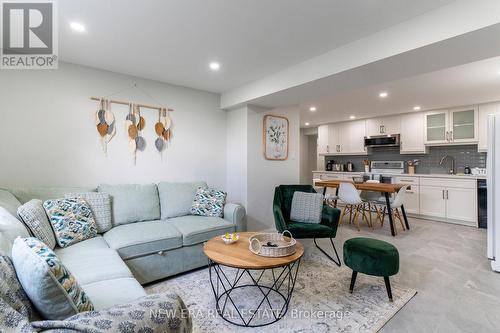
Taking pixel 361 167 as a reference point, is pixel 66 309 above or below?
below

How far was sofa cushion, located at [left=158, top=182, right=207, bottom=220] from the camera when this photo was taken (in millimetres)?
3035

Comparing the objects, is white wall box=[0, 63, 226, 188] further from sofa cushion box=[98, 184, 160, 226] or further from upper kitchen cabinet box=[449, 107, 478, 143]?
upper kitchen cabinet box=[449, 107, 478, 143]

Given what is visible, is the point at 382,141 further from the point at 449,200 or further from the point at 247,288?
the point at 247,288

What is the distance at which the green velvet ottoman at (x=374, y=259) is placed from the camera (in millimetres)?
1990

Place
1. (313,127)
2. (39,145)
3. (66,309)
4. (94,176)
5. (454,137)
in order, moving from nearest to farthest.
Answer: (66,309)
(39,145)
(94,176)
(454,137)
(313,127)

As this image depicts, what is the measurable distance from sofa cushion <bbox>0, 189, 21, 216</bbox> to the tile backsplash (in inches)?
259

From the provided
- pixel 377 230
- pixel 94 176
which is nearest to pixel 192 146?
pixel 94 176

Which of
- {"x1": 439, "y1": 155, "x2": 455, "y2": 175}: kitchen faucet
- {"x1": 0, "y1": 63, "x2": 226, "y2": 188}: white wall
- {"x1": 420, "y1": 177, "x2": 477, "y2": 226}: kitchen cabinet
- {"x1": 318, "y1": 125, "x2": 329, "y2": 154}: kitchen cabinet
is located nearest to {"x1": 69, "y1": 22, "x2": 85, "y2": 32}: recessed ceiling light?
{"x1": 0, "y1": 63, "x2": 226, "y2": 188}: white wall

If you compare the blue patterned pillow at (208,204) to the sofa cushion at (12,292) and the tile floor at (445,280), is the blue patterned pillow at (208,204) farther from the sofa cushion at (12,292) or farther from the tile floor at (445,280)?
the sofa cushion at (12,292)

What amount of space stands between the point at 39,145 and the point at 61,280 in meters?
2.30

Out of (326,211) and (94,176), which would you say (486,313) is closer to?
(326,211)

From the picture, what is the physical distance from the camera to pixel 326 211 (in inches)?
120

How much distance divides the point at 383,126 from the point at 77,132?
5.98m

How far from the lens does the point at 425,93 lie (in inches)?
153
